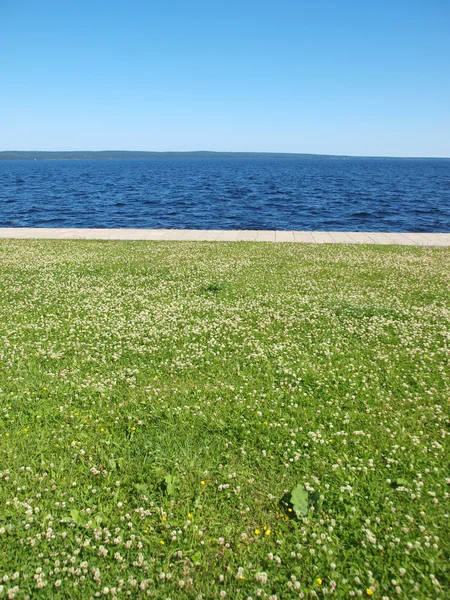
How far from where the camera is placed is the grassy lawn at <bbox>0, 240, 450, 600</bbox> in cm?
436

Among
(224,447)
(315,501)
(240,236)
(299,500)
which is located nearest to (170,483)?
(224,447)

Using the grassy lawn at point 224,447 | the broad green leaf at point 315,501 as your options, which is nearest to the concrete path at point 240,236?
the grassy lawn at point 224,447

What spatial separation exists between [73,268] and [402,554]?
15368 mm

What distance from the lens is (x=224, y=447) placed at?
6258mm

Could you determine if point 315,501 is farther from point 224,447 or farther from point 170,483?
point 170,483

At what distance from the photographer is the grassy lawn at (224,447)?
4359mm

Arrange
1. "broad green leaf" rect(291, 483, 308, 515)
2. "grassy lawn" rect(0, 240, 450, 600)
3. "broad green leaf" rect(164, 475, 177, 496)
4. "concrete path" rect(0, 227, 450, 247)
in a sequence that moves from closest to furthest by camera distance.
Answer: "grassy lawn" rect(0, 240, 450, 600) < "broad green leaf" rect(291, 483, 308, 515) < "broad green leaf" rect(164, 475, 177, 496) < "concrete path" rect(0, 227, 450, 247)

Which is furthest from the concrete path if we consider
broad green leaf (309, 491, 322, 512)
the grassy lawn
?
broad green leaf (309, 491, 322, 512)

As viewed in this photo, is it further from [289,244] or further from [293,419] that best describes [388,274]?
[293,419]

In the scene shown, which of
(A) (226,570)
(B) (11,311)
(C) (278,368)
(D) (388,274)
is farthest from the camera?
(D) (388,274)

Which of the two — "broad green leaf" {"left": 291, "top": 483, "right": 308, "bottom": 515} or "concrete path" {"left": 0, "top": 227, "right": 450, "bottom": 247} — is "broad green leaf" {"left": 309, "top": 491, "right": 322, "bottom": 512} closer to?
"broad green leaf" {"left": 291, "top": 483, "right": 308, "bottom": 515}

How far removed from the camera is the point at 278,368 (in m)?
8.60

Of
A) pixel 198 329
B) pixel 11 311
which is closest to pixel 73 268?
pixel 11 311

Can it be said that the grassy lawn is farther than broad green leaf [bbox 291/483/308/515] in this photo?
No
